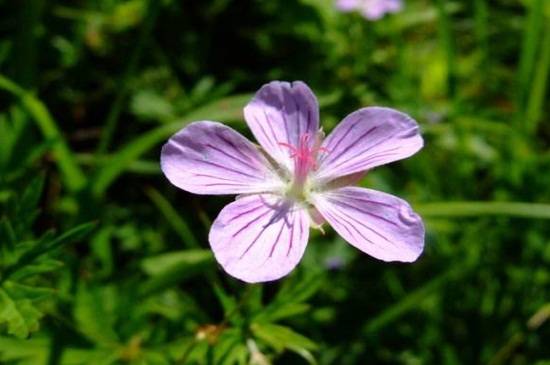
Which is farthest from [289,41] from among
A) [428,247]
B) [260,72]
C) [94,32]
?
[428,247]

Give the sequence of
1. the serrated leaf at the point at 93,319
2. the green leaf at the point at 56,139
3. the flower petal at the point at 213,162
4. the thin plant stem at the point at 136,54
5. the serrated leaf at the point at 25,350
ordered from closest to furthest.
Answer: the flower petal at the point at 213,162 < the serrated leaf at the point at 25,350 < the serrated leaf at the point at 93,319 < the green leaf at the point at 56,139 < the thin plant stem at the point at 136,54

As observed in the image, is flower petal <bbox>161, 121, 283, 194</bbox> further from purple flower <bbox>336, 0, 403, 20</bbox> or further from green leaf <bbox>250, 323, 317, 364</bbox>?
purple flower <bbox>336, 0, 403, 20</bbox>

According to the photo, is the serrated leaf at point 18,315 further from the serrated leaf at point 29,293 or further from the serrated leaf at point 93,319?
the serrated leaf at point 93,319

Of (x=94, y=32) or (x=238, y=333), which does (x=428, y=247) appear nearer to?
(x=238, y=333)

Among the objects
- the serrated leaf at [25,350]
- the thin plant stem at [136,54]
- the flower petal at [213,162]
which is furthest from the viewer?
the thin plant stem at [136,54]

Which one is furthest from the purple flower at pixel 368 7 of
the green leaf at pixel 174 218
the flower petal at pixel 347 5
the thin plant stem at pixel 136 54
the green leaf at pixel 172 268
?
the green leaf at pixel 172 268

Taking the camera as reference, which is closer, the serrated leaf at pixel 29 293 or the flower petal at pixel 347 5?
the serrated leaf at pixel 29 293

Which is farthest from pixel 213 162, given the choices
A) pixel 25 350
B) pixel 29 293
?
pixel 25 350

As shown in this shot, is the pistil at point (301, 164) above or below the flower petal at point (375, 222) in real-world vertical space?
above

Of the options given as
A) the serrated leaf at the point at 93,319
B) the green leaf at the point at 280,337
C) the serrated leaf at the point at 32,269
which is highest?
the serrated leaf at the point at 32,269
